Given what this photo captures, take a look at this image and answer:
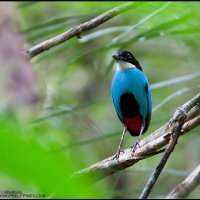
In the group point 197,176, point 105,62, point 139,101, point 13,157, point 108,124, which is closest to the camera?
point 13,157

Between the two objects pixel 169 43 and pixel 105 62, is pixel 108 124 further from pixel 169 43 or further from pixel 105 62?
pixel 169 43

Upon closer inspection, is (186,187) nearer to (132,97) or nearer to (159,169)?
(159,169)

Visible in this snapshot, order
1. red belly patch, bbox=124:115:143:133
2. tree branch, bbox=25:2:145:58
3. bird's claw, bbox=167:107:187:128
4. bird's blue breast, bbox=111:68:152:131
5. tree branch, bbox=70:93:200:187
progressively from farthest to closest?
red belly patch, bbox=124:115:143:133
bird's blue breast, bbox=111:68:152:131
tree branch, bbox=25:2:145:58
tree branch, bbox=70:93:200:187
bird's claw, bbox=167:107:187:128

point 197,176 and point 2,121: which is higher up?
point 2,121

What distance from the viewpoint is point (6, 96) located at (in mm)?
492

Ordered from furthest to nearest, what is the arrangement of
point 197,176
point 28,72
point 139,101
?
1. point 139,101
2. point 197,176
3. point 28,72

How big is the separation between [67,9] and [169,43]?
1.43 metres

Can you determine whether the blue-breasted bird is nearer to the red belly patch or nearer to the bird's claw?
the red belly patch

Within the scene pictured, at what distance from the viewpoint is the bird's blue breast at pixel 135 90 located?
2.91 metres

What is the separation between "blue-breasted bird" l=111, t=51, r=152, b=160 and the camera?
292cm

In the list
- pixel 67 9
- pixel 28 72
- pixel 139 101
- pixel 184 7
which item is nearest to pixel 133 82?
pixel 139 101

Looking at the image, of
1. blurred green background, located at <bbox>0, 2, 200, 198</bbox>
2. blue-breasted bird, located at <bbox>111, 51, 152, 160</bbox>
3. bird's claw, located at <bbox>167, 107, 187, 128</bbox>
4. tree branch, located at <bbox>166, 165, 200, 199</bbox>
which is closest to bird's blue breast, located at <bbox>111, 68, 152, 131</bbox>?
blue-breasted bird, located at <bbox>111, 51, 152, 160</bbox>

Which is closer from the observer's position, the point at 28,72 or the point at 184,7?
the point at 28,72

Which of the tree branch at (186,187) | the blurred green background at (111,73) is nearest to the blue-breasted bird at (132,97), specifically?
the blurred green background at (111,73)
